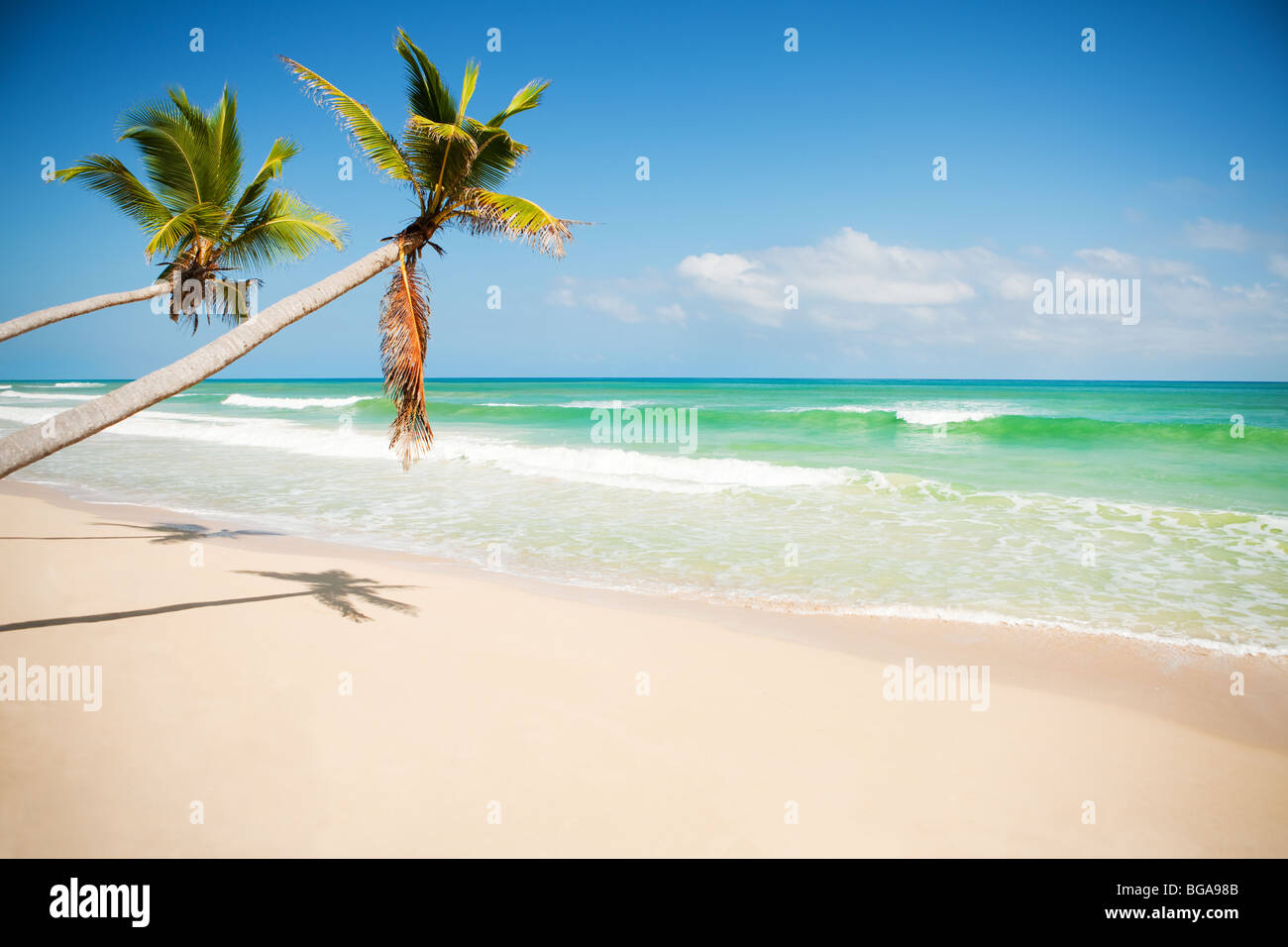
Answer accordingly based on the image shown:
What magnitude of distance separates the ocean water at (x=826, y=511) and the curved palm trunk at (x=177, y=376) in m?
4.29

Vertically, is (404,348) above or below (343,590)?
above

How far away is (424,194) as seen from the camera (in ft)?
21.2

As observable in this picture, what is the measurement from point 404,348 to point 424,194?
1559 millimetres

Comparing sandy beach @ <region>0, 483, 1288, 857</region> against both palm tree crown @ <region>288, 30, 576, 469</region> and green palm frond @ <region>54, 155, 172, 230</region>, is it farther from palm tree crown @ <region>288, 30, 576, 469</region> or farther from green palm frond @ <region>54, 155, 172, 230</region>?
green palm frond @ <region>54, 155, 172, 230</region>

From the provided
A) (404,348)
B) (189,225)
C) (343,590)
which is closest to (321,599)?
(343,590)

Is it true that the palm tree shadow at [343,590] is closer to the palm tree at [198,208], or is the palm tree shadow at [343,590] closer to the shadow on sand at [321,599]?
the shadow on sand at [321,599]

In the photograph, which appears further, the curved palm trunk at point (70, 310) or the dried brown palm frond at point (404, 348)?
the curved palm trunk at point (70, 310)

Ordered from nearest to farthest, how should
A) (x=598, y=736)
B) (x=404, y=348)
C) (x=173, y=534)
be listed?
(x=598, y=736) → (x=404, y=348) → (x=173, y=534)

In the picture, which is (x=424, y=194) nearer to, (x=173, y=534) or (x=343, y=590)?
(x=343, y=590)

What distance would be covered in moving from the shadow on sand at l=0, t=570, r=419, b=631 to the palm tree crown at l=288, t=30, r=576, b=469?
5.82 ft

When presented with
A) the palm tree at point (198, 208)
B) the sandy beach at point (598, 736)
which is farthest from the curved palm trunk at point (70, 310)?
the sandy beach at point (598, 736)

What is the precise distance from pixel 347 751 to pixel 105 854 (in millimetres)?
1159

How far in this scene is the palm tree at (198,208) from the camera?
8.95m

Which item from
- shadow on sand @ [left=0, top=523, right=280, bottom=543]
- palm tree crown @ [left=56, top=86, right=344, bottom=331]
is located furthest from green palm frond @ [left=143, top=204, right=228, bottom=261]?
shadow on sand @ [left=0, top=523, right=280, bottom=543]
